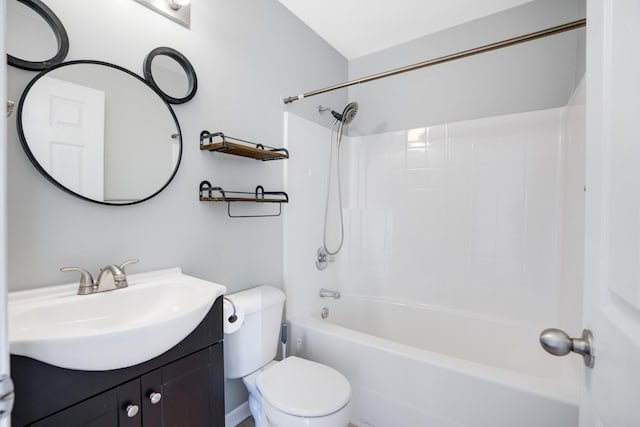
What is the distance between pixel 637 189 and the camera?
0.39 m

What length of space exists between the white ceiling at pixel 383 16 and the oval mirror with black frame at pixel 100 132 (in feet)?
4.20

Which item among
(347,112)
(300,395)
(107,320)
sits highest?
(347,112)

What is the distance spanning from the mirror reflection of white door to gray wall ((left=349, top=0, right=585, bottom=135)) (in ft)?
6.56

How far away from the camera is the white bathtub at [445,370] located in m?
1.27

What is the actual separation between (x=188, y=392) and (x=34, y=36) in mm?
1311

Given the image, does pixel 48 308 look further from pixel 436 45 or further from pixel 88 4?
pixel 436 45

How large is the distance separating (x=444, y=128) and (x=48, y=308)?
243cm

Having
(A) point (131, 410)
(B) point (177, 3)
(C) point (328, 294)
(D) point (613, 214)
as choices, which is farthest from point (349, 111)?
(A) point (131, 410)

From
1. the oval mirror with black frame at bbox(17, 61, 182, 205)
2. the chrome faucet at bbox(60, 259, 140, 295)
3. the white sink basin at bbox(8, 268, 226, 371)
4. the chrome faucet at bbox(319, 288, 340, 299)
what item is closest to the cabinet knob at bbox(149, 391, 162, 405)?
the white sink basin at bbox(8, 268, 226, 371)

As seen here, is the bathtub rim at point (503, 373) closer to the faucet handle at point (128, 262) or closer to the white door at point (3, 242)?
the faucet handle at point (128, 262)

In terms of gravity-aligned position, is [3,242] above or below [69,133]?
below

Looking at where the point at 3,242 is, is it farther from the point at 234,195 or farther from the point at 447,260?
the point at 447,260

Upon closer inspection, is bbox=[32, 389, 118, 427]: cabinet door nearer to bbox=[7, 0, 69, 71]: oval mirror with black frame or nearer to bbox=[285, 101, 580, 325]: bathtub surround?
bbox=[7, 0, 69, 71]: oval mirror with black frame

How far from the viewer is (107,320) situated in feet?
3.40
